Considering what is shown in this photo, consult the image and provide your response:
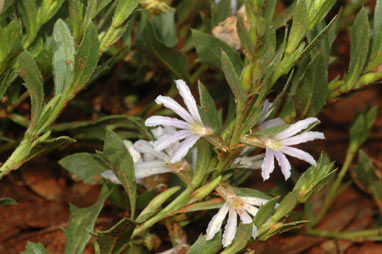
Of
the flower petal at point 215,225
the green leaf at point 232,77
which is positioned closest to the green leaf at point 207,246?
the flower petal at point 215,225

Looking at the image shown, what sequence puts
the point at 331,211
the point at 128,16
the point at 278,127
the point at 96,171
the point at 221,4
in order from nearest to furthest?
→ 1. the point at 278,127
2. the point at 128,16
3. the point at 96,171
4. the point at 221,4
5. the point at 331,211

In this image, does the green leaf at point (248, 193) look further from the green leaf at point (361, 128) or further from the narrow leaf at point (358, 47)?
the green leaf at point (361, 128)

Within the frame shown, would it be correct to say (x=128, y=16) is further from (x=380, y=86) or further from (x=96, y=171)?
(x=380, y=86)

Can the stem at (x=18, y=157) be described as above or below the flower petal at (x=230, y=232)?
above

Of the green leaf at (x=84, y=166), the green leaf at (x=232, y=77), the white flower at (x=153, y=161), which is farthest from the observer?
the green leaf at (x=84, y=166)

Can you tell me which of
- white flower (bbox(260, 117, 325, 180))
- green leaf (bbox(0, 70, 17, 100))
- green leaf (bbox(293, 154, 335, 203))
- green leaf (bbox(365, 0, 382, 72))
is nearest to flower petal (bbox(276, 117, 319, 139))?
white flower (bbox(260, 117, 325, 180))

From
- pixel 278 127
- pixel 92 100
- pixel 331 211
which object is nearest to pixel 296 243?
pixel 331 211

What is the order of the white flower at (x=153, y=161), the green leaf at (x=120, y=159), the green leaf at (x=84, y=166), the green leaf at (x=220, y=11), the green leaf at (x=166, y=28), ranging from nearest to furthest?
the green leaf at (x=120, y=159), the white flower at (x=153, y=161), the green leaf at (x=84, y=166), the green leaf at (x=220, y=11), the green leaf at (x=166, y=28)
